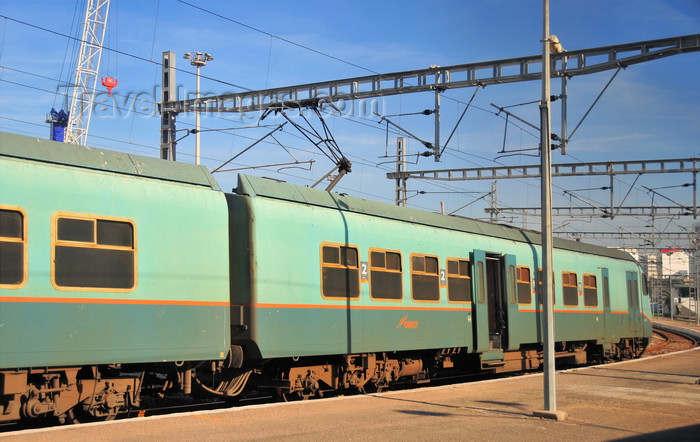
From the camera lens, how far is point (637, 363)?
20734 millimetres

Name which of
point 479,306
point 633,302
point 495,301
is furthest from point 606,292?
point 479,306

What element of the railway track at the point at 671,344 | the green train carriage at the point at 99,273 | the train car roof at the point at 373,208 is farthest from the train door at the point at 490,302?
the railway track at the point at 671,344

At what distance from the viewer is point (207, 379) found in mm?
11227

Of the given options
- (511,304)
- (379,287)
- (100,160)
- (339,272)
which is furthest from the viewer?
(511,304)

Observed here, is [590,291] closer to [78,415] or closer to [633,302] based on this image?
[633,302]

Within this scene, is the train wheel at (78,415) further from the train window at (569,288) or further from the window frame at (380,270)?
the train window at (569,288)

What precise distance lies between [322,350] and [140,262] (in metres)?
3.98

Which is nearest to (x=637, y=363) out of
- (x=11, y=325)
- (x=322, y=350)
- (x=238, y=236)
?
(x=322, y=350)

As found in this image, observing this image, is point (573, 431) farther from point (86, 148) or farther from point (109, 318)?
point (86, 148)

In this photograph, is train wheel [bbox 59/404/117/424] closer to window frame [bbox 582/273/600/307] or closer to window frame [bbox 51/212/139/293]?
window frame [bbox 51/212/139/293]

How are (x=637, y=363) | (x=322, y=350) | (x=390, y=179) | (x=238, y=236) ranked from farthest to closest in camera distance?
1. (x=390, y=179)
2. (x=637, y=363)
3. (x=322, y=350)
4. (x=238, y=236)

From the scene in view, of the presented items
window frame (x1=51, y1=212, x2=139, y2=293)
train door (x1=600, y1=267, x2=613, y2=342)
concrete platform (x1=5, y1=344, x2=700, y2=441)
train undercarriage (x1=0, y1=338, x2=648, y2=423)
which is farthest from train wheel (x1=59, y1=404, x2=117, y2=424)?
train door (x1=600, y1=267, x2=613, y2=342)

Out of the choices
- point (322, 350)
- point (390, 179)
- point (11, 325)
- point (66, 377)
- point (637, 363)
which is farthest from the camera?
point (390, 179)

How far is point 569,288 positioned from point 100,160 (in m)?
14.9
